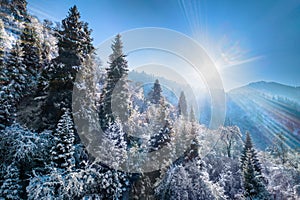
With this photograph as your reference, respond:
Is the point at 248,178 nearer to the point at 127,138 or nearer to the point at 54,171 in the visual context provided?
the point at 127,138

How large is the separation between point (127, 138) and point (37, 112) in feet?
28.2

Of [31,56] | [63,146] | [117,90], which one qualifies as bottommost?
[63,146]

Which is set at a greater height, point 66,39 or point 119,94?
point 66,39

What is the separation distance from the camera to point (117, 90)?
1733 cm

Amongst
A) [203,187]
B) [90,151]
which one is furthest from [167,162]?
[90,151]

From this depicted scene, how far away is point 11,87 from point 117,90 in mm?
8749

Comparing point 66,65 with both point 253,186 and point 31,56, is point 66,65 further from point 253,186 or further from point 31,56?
point 253,186

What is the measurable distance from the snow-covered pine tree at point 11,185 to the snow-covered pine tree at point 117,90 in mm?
7173

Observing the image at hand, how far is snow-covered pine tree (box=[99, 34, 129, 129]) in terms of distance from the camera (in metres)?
16.7

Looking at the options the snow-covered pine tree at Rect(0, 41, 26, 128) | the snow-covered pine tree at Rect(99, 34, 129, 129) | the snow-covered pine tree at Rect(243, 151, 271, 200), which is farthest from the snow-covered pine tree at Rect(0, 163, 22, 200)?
the snow-covered pine tree at Rect(243, 151, 271, 200)

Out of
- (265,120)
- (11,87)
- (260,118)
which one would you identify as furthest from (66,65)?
(260,118)

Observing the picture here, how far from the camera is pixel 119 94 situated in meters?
17.2

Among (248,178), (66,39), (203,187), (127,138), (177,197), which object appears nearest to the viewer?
(66,39)

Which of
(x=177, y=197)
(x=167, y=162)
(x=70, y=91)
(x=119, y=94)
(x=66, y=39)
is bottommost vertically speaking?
(x=177, y=197)
